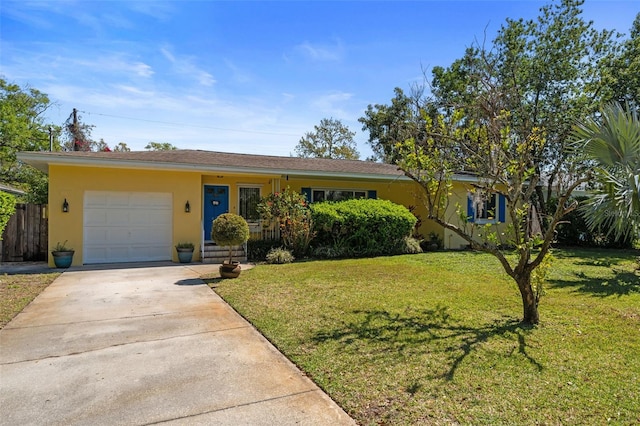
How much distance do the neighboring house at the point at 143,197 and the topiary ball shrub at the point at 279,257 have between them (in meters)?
2.12

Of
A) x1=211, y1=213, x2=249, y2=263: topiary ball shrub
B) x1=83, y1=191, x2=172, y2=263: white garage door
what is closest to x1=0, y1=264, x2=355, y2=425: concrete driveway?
x1=211, y1=213, x2=249, y2=263: topiary ball shrub

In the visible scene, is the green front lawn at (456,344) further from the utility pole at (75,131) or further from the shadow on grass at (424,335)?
the utility pole at (75,131)

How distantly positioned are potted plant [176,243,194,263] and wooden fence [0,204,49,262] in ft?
13.2

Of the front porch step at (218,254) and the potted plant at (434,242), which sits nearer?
the front porch step at (218,254)

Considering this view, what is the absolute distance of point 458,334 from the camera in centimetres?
474

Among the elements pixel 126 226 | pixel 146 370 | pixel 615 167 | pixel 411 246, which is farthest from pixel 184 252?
pixel 615 167

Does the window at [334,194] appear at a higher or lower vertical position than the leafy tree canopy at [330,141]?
lower

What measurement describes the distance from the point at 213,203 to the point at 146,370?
978cm

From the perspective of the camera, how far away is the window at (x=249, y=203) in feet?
44.4

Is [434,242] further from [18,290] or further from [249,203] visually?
[18,290]

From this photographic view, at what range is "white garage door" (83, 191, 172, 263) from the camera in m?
10.9

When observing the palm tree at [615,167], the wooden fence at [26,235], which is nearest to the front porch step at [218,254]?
the wooden fence at [26,235]

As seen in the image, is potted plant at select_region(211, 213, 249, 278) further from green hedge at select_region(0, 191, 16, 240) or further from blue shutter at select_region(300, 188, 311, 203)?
blue shutter at select_region(300, 188, 311, 203)

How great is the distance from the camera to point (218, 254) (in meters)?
12.0
